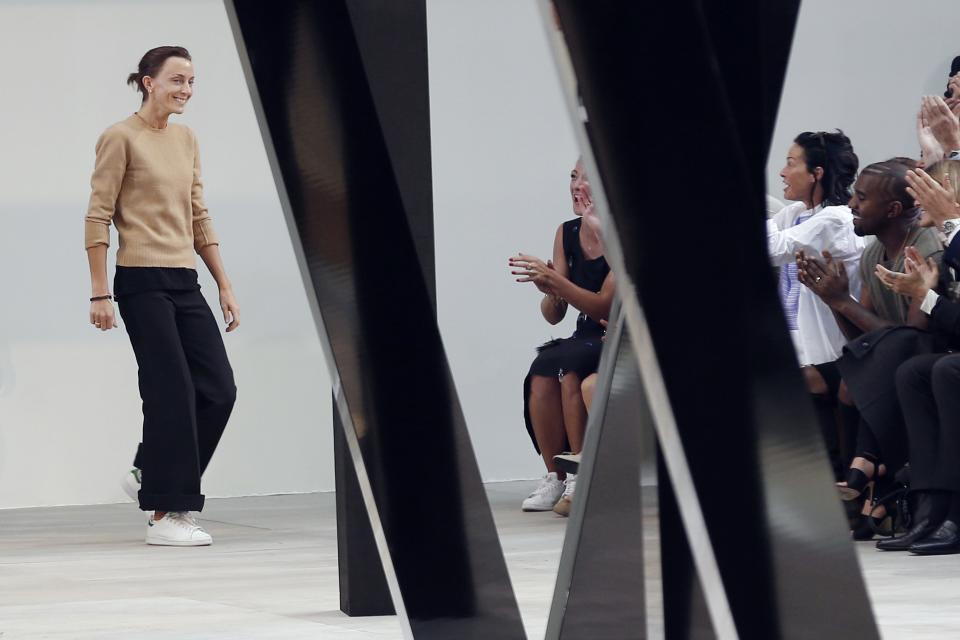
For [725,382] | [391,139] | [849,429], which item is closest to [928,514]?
[849,429]

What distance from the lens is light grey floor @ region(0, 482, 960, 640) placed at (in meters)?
3.23

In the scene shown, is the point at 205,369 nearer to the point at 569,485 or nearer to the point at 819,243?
the point at 569,485

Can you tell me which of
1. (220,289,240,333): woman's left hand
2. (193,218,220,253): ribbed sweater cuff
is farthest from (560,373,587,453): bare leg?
(193,218,220,253): ribbed sweater cuff

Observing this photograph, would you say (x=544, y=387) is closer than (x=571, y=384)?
No

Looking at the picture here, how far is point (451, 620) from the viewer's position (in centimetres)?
205

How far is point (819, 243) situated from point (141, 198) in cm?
215

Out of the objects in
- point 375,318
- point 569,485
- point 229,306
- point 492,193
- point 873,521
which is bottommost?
point 569,485

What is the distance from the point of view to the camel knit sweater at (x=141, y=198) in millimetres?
5156

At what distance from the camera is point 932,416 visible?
4.42 m

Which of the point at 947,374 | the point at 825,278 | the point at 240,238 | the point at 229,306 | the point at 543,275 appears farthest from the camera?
the point at 240,238

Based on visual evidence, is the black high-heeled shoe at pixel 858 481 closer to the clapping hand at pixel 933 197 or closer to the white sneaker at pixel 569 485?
the clapping hand at pixel 933 197

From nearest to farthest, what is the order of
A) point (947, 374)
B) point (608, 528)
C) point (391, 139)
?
point (608, 528) → point (391, 139) → point (947, 374)

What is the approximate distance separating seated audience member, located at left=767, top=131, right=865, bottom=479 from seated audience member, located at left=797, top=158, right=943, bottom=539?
0.15 metres

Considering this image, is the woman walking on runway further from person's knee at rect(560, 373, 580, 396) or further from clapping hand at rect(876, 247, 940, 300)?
clapping hand at rect(876, 247, 940, 300)
